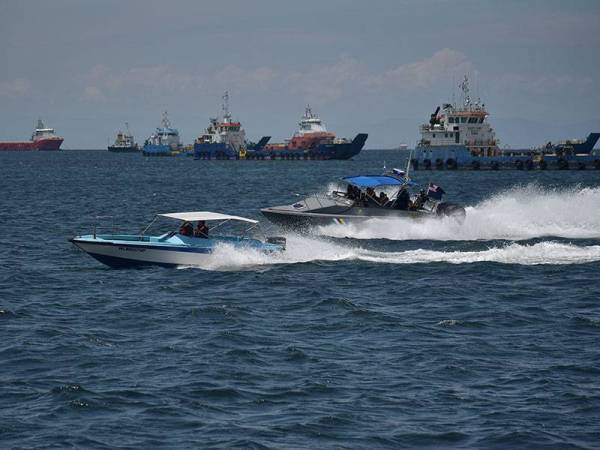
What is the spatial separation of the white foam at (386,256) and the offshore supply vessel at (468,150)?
76.9 m

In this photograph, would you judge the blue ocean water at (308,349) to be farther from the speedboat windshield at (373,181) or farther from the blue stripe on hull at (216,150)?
the blue stripe on hull at (216,150)

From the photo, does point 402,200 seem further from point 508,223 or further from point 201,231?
point 201,231

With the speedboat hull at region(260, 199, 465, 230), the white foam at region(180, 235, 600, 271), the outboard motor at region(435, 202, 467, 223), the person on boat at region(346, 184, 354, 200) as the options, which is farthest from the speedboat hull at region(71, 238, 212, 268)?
the outboard motor at region(435, 202, 467, 223)

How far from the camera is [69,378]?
20094 millimetres

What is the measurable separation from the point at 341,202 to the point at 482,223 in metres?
7.50

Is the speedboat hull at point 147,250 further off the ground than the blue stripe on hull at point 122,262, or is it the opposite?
the speedboat hull at point 147,250

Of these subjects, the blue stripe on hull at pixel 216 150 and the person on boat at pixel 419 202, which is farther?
the blue stripe on hull at pixel 216 150

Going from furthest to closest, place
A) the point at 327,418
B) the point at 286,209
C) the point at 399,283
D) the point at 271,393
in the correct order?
the point at 286,209 < the point at 399,283 < the point at 271,393 < the point at 327,418

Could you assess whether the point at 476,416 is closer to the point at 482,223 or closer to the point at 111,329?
the point at 111,329

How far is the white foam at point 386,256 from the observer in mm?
34156

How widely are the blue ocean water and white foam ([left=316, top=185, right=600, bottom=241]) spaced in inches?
123

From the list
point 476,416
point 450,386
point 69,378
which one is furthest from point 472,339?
point 69,378

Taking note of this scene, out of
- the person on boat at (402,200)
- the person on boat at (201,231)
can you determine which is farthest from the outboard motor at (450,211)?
the person on boat at (201,231)

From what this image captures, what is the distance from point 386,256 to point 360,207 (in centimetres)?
870
